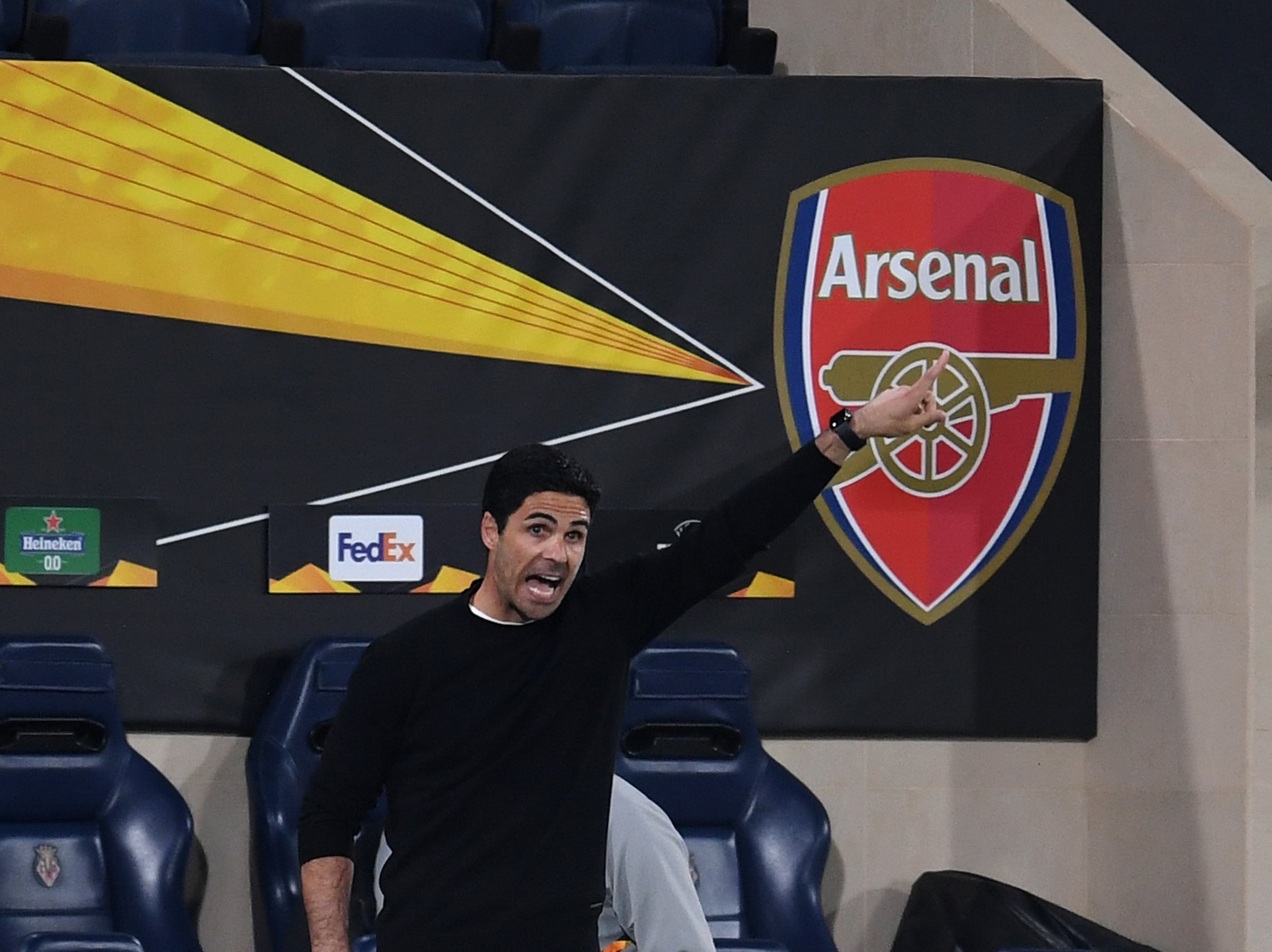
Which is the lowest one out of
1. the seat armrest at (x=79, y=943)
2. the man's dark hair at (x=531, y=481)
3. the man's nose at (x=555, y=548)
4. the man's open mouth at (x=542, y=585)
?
the seat armrest at (x=79, y=943)

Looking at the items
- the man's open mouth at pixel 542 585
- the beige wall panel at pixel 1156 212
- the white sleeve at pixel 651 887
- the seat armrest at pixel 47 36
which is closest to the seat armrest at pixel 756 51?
the beige wall panel at pixel 1156 212

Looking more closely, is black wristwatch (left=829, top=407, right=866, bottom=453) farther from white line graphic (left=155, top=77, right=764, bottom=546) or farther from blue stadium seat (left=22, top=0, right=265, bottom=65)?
blue stadium seat (left=22, top=0, right=265, bottom=65)

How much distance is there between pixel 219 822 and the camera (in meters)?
4.31

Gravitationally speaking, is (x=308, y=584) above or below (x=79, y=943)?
above

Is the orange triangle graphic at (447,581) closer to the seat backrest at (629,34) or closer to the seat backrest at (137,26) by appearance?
the seat backrest at (629,34)

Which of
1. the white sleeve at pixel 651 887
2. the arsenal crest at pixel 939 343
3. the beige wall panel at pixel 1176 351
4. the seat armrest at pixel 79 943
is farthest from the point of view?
the arsenal crest at pixel 939 343

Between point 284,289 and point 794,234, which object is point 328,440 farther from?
point 794,234

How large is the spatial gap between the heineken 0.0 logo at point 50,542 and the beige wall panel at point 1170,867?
2.52 m

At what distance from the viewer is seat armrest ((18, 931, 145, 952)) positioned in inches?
133

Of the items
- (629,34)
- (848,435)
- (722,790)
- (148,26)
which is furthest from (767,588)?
(148,26)

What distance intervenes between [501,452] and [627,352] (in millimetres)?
392

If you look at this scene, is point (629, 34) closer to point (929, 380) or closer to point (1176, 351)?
point (1176, 351)

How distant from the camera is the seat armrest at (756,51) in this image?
5.00 metres

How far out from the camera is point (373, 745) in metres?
2.29
